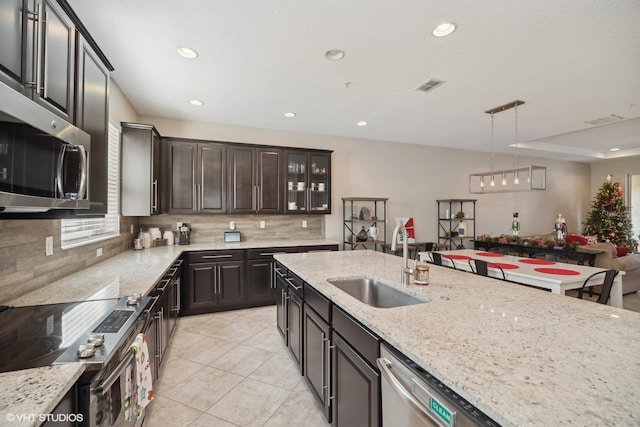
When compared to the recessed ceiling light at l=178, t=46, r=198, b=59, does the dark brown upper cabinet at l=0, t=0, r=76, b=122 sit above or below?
below

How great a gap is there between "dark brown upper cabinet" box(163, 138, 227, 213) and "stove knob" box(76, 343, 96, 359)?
318 centimetres

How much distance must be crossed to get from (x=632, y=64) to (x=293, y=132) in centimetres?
417

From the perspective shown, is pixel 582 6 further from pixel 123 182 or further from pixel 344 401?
pixel 123 182

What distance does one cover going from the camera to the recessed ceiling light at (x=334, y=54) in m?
2.50

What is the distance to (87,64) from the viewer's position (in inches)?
67.4

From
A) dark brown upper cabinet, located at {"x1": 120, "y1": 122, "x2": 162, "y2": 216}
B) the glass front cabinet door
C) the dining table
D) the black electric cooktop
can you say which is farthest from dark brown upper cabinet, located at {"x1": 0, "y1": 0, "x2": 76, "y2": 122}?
the dining table

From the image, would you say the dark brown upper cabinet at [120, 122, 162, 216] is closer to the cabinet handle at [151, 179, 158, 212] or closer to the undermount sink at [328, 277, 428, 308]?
the cabinet handle at [151, 179, 158, 212]

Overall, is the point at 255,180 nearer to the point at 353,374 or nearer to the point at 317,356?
the point at 317,356

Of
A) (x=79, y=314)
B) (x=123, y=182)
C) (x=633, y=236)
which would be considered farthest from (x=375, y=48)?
(x=633, y=236)

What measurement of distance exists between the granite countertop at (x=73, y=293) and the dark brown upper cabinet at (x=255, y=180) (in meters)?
0.62

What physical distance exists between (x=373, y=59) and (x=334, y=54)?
1.23ft

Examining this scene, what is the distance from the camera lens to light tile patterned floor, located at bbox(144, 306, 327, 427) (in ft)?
6.55

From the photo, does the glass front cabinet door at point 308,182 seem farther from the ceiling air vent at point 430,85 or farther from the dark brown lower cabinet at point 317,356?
the dark brown lower cabinet at point 317,356

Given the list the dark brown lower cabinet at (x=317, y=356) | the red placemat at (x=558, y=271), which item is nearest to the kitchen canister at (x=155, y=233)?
the dark brown lower cabinet at (x=317, y=356)
